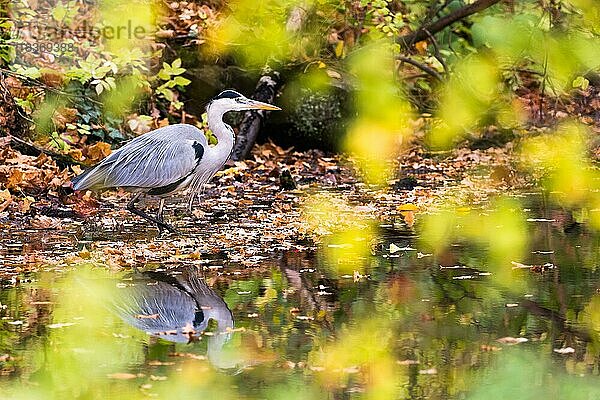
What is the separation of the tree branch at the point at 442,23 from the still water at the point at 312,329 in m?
5.36

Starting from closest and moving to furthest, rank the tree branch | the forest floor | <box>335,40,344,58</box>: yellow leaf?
the forest floor → the tree branch → <box>335,40,344,58</box>: yellow leaf

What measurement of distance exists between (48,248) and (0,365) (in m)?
2.67

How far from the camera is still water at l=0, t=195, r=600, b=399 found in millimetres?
4094

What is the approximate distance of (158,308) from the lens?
210 inches

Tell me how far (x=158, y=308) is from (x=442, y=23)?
7.68m

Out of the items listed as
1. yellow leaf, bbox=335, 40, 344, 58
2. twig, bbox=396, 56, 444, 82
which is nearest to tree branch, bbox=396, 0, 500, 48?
twig, bbox=396, 56, 444, 82

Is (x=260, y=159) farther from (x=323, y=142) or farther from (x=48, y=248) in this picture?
(x=48, y=248)

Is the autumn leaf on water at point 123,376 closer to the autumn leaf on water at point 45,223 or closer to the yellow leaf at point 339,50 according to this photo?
the autumn leaf on water at point 45,223

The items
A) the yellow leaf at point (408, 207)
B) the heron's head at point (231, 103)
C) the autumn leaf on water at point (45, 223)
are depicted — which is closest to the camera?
the autumn leaf on water at point (45, 223)

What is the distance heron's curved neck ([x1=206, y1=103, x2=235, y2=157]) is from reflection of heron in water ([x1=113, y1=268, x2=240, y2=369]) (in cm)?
203

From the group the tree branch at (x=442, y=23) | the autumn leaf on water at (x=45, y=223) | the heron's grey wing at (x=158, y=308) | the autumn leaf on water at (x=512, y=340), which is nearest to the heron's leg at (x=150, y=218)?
the autumn leaf on water at (x=45, y=223)

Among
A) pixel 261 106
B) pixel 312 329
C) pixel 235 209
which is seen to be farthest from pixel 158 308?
pixel 235 209

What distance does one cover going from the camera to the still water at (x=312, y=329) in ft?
13.4

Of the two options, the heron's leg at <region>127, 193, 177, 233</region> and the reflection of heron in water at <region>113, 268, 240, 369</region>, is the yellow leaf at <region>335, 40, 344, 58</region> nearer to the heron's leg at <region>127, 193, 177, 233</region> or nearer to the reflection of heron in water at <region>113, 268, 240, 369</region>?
the heron's leg at <region>127, 193, 177, 233</region>
